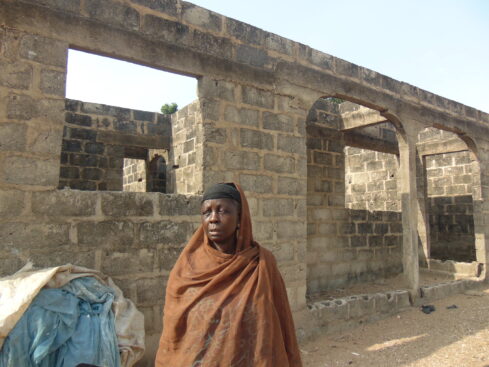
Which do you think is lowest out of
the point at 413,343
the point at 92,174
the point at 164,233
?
the point at 413,343

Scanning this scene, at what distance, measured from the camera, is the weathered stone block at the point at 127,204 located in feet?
11.8

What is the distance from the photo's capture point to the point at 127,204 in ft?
12.2

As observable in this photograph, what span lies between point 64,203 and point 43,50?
1354mm

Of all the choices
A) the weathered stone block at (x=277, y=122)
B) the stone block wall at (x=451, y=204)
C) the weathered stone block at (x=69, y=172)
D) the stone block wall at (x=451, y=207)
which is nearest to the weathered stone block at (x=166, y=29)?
the weathered stone block at (x=277, y=122)

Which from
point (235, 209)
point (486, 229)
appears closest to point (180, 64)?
point (235, 209)

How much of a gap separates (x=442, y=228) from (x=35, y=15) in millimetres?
10963

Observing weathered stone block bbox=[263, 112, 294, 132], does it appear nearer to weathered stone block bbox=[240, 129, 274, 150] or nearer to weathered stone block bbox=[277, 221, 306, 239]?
weathered stone block bbox=[240, 129, 274, 150]

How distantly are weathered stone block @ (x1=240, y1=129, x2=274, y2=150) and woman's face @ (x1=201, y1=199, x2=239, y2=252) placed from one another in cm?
241

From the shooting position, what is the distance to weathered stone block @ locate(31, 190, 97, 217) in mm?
3289

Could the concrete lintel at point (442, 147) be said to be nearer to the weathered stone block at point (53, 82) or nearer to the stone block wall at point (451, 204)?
the stone block wall at point (451, 204)

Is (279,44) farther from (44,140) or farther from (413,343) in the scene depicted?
(413,343)

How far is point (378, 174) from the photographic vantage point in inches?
416

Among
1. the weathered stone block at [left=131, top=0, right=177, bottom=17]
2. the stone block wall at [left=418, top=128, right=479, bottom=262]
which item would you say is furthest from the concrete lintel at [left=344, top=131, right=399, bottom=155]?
the weathered stone block at [left=131, top=0, right=177, bottom=17]

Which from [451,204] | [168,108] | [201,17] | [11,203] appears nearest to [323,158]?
[201,17]
